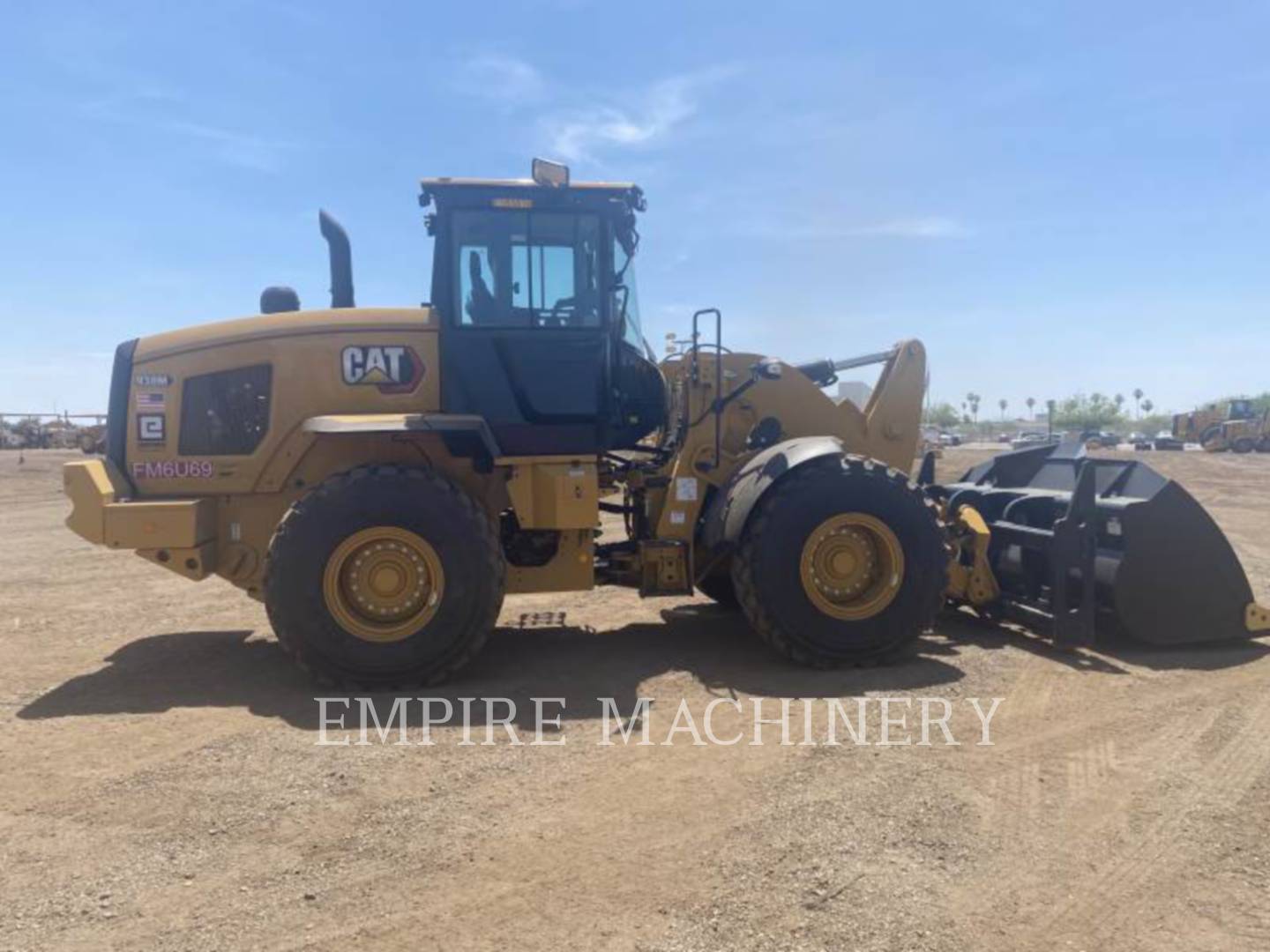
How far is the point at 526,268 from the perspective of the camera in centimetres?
593

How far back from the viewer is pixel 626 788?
3.94m

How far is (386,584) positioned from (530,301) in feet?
6.80

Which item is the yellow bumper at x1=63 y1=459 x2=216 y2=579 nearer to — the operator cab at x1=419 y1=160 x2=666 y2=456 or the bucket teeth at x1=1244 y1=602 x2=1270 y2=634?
the operator cab at x1=419 y1=160 x2=666 y2=456

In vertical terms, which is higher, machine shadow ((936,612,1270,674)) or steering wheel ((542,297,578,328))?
steering wheel ((542,297,578,328))

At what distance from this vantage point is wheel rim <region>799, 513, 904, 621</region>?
18.7 ft

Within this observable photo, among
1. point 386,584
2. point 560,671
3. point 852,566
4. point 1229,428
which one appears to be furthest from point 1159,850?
point 1229,428

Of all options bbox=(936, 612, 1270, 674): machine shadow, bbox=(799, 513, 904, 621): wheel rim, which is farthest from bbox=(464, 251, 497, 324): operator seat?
bbox=(936, 612, 1270, 674): machine shadow

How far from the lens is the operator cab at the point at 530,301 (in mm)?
5840

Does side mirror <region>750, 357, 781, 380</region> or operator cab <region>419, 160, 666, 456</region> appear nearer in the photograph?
operator cab <region>419, 160, 666, 456</region>

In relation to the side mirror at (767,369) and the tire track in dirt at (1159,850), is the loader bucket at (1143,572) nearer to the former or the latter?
the tire track in dirt at (1159,850)

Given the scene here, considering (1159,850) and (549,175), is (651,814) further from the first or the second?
(549,175)

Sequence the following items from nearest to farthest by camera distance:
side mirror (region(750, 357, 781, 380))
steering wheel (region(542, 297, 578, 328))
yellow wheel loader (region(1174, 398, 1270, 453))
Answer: steering wheel (region(542, 297, 578, 328)), side mirror (region(750, 357, 781, 380)), yellow wheel loader (region(1174, 398, 1270, 453))

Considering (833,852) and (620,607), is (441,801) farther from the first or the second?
(620,607)

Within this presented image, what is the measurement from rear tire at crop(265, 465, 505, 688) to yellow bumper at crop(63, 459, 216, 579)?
797 millimetres
